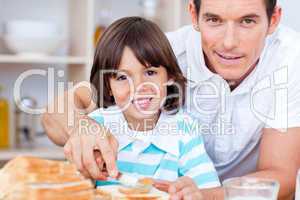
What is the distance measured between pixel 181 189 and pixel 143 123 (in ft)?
1.29

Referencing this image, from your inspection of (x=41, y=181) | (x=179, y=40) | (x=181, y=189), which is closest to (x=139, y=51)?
(x=179, y=40)

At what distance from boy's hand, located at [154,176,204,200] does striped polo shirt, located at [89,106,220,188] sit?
0.82 ft

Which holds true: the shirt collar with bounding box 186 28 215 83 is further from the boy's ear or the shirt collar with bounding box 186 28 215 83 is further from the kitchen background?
the kitchen background

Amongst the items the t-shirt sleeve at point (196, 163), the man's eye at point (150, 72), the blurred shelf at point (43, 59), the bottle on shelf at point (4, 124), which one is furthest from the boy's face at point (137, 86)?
the bottle on shelf at point (4, 124)

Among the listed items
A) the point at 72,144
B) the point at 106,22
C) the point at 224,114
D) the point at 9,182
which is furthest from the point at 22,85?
Result: the point at 9,182

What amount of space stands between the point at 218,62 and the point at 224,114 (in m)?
0.14

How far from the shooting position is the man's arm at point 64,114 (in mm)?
1423

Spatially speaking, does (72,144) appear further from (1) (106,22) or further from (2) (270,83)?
(1) (106,22)

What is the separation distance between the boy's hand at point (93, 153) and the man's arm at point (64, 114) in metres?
0.29

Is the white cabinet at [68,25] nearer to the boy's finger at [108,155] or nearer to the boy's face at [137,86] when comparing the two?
the boy's face at [137,86]

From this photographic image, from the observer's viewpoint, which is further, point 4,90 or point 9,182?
point 4,90

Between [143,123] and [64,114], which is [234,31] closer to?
[143,123]

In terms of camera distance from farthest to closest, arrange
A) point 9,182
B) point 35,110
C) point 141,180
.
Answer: point 35,110
point 141,180
point 9,182

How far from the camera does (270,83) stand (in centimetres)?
139
